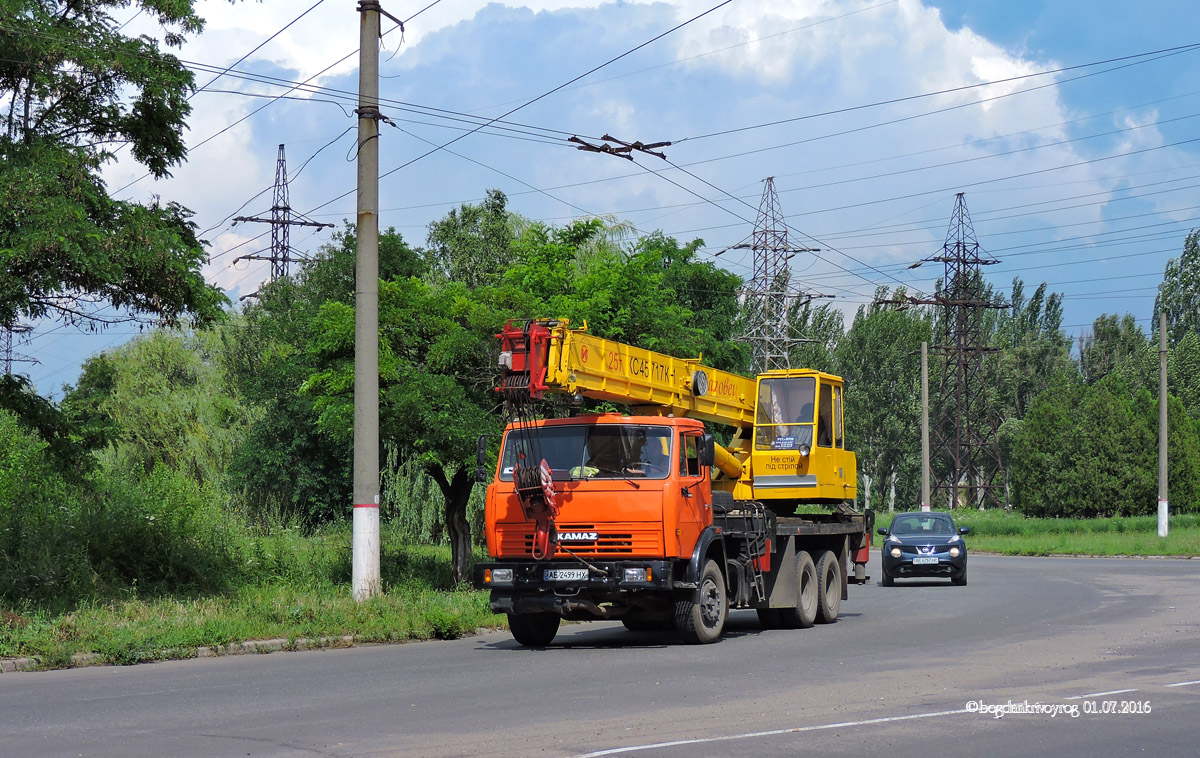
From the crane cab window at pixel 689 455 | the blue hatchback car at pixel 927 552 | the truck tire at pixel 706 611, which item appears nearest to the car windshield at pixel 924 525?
the blue hatchback car at pixel 927 552

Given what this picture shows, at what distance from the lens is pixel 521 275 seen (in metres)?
27.9

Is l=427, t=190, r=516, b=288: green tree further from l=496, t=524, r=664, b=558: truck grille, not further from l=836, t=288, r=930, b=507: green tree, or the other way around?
l=836, t=288, r=930, b=507: green tree

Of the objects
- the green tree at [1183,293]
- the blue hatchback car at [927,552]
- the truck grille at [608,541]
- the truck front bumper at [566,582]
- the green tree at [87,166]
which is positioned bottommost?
the blue hatchback car at [927,552]

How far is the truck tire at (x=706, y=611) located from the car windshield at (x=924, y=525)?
14712 mm

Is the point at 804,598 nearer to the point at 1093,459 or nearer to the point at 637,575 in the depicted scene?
the point at 637,575

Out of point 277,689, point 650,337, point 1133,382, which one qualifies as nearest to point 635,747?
point 277,689

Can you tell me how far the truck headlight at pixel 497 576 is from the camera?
15461mm

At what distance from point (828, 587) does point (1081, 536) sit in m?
44.9

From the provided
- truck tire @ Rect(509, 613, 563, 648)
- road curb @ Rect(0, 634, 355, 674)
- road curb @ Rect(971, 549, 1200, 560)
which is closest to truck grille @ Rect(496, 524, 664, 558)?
truck tire @ Rect(509, 613, 563, 648)

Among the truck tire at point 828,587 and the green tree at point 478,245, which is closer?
the truck tire at point 828,587

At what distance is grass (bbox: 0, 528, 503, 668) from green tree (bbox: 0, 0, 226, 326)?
13.5ft

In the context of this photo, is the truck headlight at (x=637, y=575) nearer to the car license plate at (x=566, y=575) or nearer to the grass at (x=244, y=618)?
the car license plate at (x=566, y=575)

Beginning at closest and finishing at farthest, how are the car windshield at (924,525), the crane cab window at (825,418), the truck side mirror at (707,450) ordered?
the truck side mirror at (707,450)
the crane cab window at (825,418)
the car windshield at (924,525)

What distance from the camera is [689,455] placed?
15.9m
